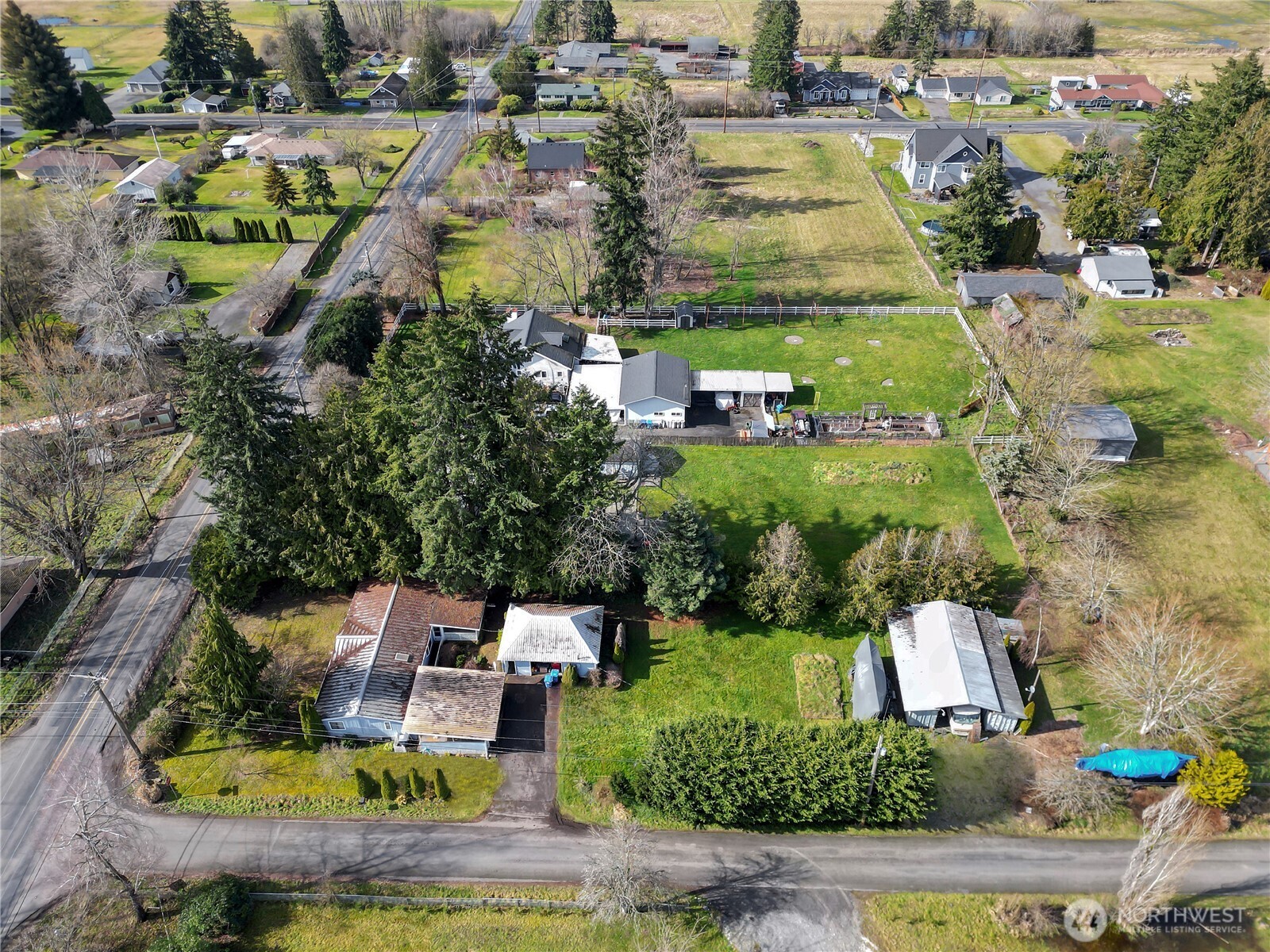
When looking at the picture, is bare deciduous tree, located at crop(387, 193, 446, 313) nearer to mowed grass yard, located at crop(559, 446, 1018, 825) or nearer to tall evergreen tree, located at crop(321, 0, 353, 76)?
mowed grass yard, located at crop(559, 446, 1018, 825)

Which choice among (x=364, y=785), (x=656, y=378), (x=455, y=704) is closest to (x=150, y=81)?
(x=656, y=378)

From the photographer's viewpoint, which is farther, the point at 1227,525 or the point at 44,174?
the point at 44,174

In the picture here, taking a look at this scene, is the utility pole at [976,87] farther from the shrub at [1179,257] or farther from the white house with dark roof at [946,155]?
the shrub at [1179,257]

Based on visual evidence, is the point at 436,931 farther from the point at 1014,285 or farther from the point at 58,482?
the point at 1014,285

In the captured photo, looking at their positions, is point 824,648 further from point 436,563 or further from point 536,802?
point 436,563

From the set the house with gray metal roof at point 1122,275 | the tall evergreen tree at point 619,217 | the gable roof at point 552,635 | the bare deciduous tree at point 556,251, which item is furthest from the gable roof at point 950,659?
the house with gray metal roof at point 1122,275

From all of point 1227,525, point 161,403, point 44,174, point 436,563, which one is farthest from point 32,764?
point 44,174
